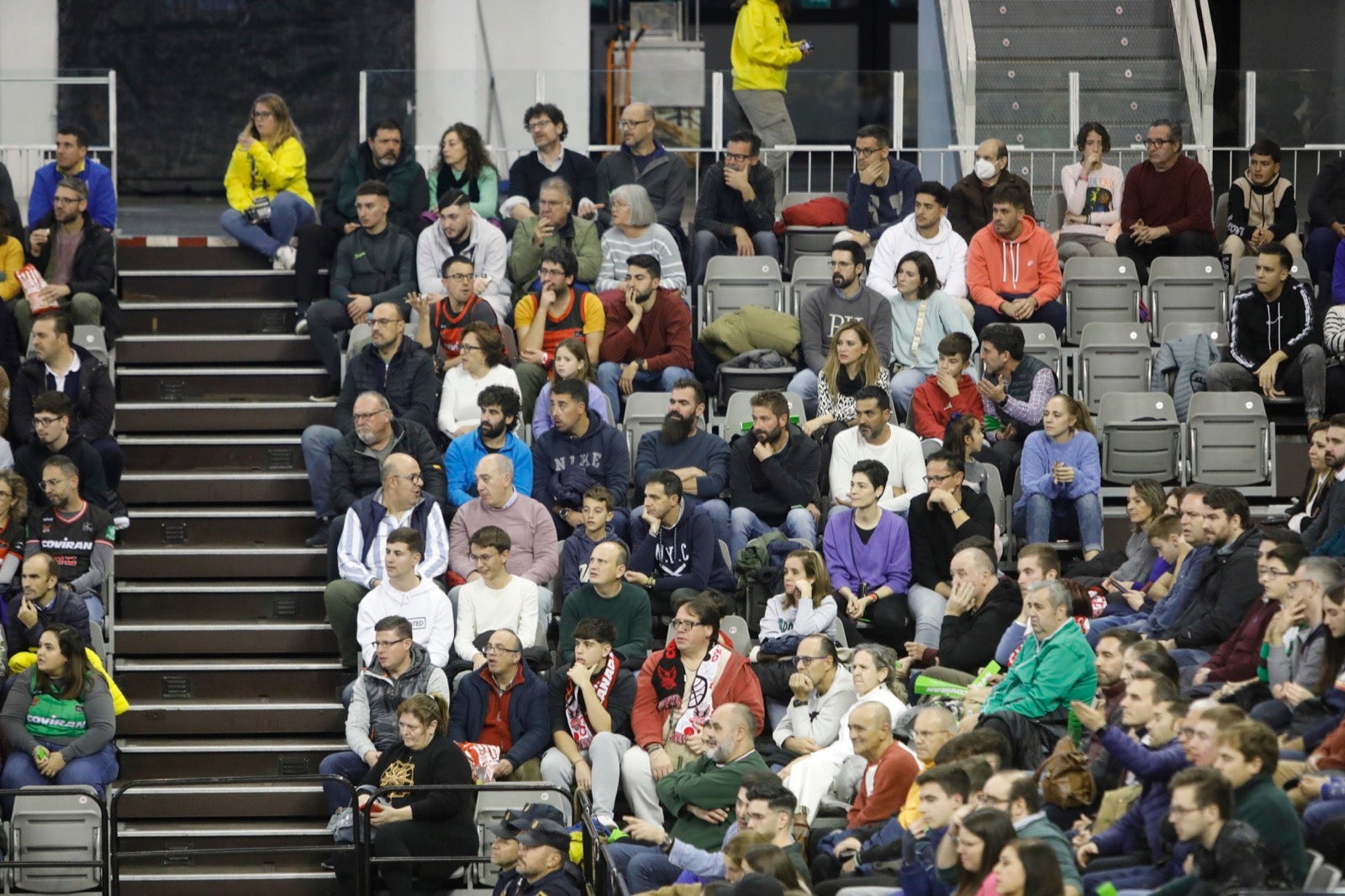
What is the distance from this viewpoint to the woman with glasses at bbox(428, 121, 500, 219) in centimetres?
1321

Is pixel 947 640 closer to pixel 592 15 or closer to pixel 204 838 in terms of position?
pixel 204 838

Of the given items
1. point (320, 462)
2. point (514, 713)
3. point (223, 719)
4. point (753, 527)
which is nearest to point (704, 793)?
point (514, 713)

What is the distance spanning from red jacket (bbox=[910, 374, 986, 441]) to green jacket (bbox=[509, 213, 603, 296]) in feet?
7.52

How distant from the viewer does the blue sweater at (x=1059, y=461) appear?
11.2m

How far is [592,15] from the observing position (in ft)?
61.7

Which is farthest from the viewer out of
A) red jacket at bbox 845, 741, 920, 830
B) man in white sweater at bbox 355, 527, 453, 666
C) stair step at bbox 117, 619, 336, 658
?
stair step at bbox 117, 619, 336, 658

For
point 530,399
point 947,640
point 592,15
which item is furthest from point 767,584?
point 592,15

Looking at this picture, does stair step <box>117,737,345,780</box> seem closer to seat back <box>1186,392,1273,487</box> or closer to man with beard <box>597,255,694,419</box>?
man with beard <box>597,255,694,419</box>

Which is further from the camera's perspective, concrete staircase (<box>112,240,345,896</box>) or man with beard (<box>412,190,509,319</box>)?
man with beard (<box>412,190,509,319</box>)

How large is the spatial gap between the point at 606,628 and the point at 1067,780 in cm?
253

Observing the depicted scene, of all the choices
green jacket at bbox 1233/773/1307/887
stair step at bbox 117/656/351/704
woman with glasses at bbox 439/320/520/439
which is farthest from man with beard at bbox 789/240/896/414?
green jacket at bbox 1233/773/1307/887

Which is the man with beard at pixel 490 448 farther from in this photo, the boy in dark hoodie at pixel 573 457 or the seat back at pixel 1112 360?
the seat back at pixel 1112 360

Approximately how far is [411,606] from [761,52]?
554cm

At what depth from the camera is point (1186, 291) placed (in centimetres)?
1324
